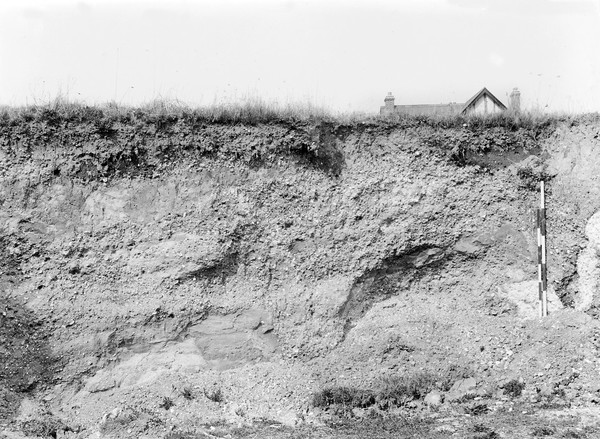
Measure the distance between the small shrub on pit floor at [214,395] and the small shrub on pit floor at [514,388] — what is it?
397 centimetres

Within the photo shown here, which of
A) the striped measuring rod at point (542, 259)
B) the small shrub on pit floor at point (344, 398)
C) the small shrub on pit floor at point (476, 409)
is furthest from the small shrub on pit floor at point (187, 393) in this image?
the striped measuring rod at point (542, 259)

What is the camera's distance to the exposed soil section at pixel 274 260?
10.9 m

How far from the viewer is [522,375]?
10383 mm

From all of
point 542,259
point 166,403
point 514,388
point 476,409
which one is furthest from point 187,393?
point 542,259

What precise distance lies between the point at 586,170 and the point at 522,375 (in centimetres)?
415

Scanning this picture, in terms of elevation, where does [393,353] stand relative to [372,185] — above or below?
below

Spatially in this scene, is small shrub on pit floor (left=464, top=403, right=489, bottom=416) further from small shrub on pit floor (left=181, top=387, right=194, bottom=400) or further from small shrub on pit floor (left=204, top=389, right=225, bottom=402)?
small shrub on pit floor (left=181, top=387, right=194, bottom=400)

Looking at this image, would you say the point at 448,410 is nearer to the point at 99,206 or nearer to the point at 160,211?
the point at 160,211

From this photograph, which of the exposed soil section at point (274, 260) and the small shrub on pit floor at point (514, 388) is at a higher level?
the exposed soil section at point (274, 260)

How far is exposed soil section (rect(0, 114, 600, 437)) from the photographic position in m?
10.9

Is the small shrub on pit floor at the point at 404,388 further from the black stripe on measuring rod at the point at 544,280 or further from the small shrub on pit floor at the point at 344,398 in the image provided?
the black stripe on measuring rod at the point at 544,280

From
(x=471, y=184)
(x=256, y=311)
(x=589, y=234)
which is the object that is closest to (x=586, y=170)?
(x=589, y=234)

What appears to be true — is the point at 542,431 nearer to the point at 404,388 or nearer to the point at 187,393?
the point at 404,388

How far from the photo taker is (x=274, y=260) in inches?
470
